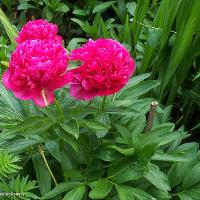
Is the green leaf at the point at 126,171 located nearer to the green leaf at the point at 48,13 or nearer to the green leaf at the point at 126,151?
the green leaf at the point at 126,151

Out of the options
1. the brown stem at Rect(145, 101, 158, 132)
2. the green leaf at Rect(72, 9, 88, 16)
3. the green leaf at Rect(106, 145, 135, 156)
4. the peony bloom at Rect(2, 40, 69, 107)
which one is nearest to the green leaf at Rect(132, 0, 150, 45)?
the green leaf at Rect(72, 9, 88, 16)

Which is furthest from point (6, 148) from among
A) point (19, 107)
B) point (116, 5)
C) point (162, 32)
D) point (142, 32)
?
point (116, 5)

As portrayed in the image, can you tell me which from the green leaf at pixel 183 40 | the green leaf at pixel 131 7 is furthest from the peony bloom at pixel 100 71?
the green leaf at pixel 131 7

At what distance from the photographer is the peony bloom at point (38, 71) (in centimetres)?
105

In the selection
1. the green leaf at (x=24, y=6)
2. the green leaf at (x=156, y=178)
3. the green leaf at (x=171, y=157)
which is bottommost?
the green leaf at (x=156, y=178)

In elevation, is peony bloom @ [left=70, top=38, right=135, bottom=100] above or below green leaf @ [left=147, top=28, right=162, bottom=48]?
above

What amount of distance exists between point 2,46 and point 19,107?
506 millimetres

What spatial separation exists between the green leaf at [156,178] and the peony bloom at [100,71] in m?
0.30

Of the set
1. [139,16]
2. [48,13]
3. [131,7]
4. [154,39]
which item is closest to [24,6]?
[48,13]

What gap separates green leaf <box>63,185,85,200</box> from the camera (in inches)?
48.9

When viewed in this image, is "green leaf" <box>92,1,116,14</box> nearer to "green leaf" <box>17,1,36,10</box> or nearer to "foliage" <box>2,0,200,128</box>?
"foliage" <box>2,0,200,128</box>

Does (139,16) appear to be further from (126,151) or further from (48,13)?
(126,151)

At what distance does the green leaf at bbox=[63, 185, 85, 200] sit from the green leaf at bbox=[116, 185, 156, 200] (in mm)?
103

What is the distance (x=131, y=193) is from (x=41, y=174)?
0.28 metres
